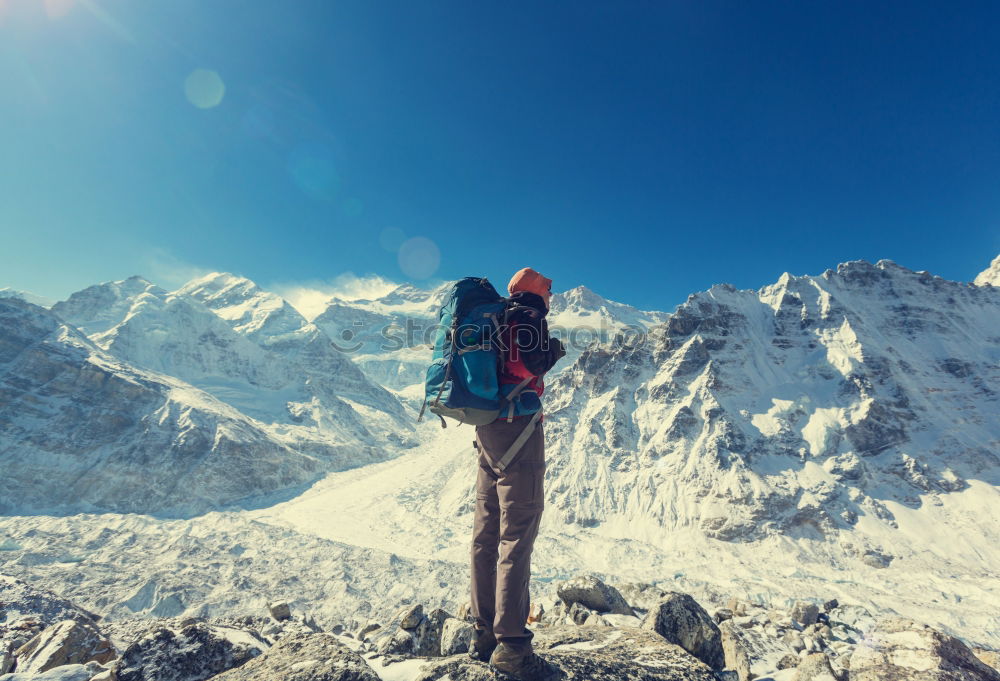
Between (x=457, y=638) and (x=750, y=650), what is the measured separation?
5651mm

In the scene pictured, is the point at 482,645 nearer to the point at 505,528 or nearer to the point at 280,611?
the point at 505,528

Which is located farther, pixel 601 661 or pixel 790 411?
pixel 790 411

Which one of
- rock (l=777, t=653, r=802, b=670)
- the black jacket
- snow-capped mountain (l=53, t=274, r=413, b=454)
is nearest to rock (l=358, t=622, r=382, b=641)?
rock (l=777, t=653, r=802, b=670)

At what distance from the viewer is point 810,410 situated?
64125 mm

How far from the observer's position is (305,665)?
4.02 meters

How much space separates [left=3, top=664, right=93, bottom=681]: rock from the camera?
13.9ft

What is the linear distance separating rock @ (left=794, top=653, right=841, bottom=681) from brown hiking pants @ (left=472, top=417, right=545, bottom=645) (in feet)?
11.3

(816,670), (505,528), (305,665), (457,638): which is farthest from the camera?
(457,638)

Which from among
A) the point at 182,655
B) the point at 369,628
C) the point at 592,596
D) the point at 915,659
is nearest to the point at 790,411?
the point at 592,596

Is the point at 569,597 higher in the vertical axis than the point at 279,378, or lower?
lower

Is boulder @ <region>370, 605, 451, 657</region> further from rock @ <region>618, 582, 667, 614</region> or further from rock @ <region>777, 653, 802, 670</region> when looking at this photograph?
rock @ <region>618, 582, 667, 614</region>

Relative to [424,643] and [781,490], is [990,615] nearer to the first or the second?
[781,490]

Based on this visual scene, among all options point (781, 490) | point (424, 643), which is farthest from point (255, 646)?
point (781, 490)

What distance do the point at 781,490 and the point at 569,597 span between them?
57.5 meters
